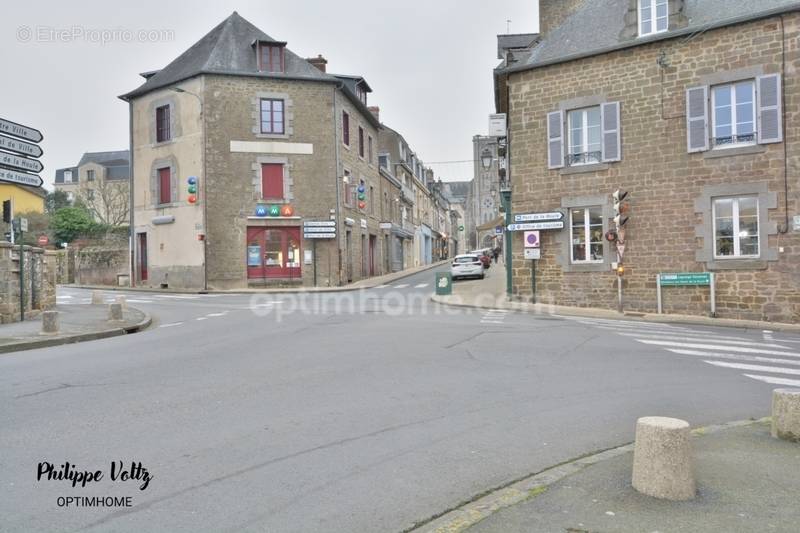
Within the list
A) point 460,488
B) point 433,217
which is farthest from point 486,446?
point 433,217

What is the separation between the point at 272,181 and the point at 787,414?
26.6 metres

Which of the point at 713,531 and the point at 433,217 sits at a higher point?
the point at 433,217

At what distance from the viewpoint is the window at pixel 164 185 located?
Result: 2941 centimetres

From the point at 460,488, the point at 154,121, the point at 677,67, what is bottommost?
the point at 460,488

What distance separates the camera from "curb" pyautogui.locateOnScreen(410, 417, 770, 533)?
3413 mm

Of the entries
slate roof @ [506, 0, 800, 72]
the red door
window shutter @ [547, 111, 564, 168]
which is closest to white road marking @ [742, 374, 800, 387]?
window shutter @ [547, 111, 564, 168]

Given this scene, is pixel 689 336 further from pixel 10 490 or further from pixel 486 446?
pixel 10 490

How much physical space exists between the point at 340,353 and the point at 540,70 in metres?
12.8

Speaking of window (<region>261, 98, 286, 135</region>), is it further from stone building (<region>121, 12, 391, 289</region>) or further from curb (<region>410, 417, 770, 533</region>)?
curb (<region>410, 417, 770, 533</region>)

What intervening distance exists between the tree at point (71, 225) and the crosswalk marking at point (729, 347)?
42.4 metres

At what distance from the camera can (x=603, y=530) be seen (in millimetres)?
3309

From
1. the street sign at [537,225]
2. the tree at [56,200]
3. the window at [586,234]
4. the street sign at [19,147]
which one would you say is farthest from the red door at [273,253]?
the tree at [56,200]

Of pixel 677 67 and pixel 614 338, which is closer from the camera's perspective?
pixel 614 338

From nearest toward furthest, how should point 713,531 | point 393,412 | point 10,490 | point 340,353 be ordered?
point 713,531 < point 10,490 < point 393,412 < point 340,353
